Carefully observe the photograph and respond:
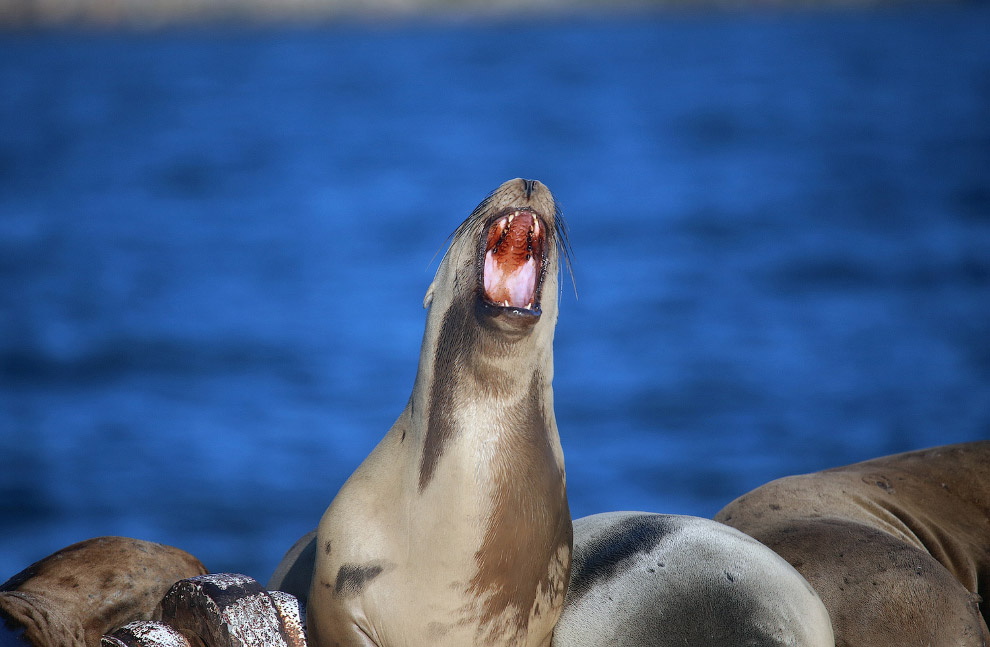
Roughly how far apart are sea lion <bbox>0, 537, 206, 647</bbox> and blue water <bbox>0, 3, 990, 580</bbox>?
7598 mm

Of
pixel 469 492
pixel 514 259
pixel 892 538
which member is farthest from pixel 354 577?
pixel 892 538

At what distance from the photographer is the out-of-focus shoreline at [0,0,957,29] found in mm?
71812

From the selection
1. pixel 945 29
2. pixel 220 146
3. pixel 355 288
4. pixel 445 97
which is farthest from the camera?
pixel 945 29

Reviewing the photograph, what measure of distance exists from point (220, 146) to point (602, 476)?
37.5m

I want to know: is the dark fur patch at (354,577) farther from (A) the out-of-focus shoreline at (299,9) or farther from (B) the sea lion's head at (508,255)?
(A) the out-of-focus shoreline at (299,9)

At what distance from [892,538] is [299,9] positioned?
8606 centimetres

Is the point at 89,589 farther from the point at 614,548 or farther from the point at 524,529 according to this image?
the point at 614,548

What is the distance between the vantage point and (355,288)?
2783cm

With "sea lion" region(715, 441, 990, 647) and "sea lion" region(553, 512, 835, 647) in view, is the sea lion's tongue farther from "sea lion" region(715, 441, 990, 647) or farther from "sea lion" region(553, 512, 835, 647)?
"sea lion" region(715, 441, 990, 647)

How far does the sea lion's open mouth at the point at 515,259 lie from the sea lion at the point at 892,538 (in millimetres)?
1404

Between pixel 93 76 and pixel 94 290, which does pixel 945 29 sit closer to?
pixel 93 76

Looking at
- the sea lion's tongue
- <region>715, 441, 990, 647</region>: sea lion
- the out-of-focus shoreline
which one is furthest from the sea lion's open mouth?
the out-of-focus shoreline

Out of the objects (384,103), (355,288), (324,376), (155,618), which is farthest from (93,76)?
(155,618)

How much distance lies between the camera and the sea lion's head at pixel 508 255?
314cm
